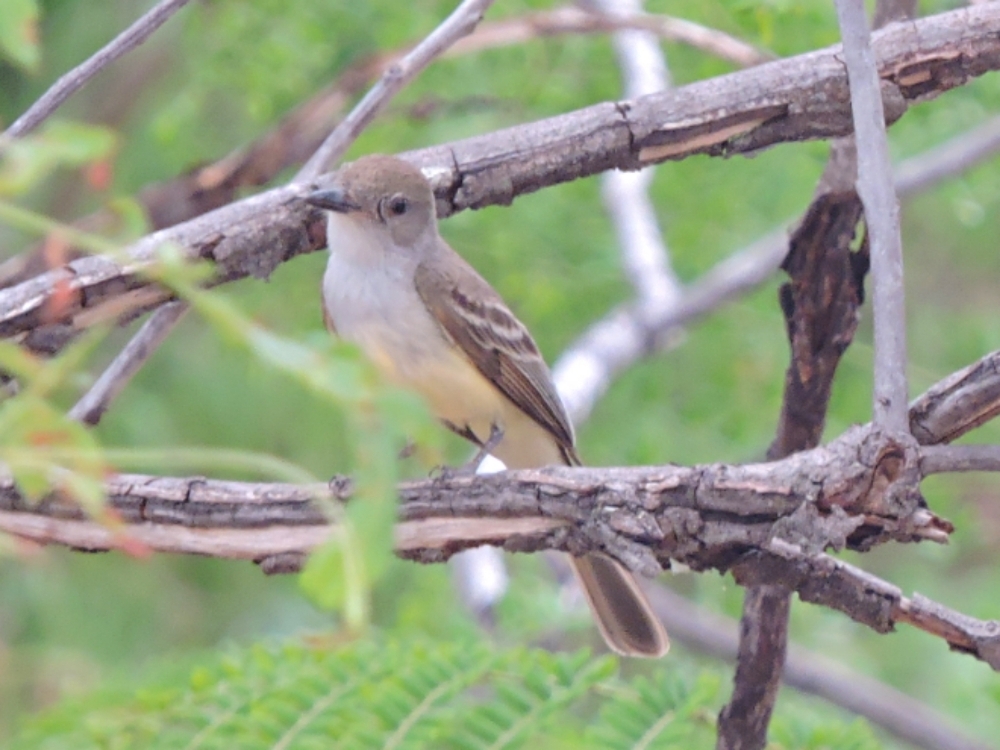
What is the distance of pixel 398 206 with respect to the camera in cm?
386

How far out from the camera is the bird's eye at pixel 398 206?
382cm

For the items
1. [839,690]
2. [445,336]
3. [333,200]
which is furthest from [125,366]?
[839,690]

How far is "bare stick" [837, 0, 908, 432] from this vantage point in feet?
7.98

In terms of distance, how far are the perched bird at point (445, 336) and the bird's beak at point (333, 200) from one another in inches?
0.8

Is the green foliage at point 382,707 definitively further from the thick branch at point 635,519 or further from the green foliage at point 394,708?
the thick branch at point 635,519

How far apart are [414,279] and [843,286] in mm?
1508

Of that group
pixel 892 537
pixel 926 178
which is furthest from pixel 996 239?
pixel 892 537

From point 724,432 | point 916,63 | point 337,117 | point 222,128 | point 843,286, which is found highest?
point 222,128

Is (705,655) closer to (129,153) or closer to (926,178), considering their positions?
(926,178)

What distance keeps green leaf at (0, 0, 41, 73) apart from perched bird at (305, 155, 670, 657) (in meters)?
2.24

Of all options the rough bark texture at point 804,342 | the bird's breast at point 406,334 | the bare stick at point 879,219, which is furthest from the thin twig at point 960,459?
the bird's breast at point 406,334

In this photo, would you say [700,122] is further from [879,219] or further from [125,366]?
[125,366]

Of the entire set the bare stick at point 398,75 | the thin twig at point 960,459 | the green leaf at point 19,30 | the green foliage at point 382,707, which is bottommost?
the green leaf at point 19,30

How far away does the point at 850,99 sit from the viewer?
295 centimetres
